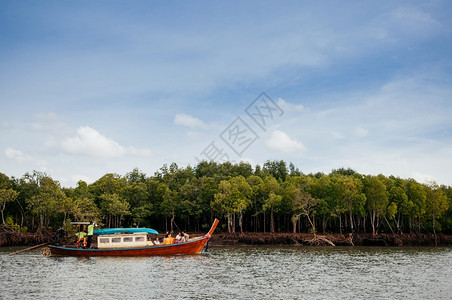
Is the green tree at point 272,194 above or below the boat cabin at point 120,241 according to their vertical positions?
above

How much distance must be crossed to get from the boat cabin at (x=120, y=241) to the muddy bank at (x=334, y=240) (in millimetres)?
19648

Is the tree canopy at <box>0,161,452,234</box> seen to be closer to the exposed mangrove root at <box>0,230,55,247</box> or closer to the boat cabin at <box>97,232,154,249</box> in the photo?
the exposed mangrove root at <box>0,230,55,247</box>

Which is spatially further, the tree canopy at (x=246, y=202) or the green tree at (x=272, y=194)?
the green tree at (x=272, y=194)

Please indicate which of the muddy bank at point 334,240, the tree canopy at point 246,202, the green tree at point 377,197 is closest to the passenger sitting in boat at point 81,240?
the tree canopy at point 246,202

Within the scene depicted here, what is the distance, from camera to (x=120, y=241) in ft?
120

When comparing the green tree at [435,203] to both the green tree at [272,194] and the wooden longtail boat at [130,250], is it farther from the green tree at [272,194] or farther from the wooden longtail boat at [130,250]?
the wooden longtail boat at [130,250]

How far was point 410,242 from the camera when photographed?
54281 mm

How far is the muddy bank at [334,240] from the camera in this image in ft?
174

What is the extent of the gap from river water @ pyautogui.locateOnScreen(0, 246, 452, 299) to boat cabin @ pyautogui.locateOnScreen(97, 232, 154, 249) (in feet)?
7.63

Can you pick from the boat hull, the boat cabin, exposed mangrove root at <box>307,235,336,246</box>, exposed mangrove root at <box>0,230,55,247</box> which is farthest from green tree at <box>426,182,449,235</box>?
exposed mangrove root at <box>0,230,55,247</box>

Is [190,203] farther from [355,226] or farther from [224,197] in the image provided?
[355,226]

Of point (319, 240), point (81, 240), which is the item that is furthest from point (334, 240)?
point (81, 240)

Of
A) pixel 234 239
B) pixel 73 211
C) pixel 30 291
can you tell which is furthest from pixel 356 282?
pixel 73 211

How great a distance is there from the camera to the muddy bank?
52.9 metres
